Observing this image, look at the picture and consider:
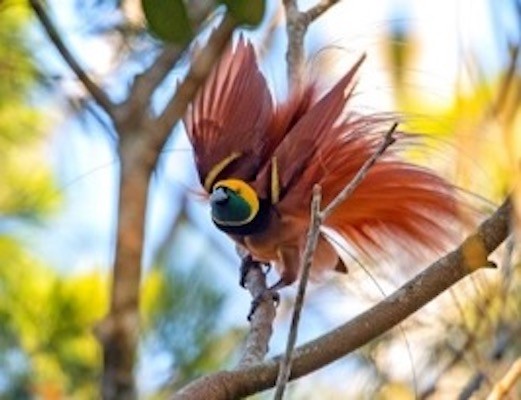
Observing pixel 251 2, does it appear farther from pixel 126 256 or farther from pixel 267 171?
pixel 267 171

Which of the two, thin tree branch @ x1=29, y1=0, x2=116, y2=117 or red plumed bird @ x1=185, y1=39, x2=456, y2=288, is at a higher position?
thin tree branch @ x1=29, y1=0, x2=116, y2=117

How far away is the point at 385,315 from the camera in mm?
1241

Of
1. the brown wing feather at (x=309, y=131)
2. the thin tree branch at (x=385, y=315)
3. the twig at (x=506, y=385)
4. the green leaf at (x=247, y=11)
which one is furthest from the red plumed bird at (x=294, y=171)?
the green leaf at (x=247, y=11)

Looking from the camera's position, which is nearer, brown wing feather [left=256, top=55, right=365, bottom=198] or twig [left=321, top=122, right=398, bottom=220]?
twig [left=321, top=122, right=398, bottom=220]

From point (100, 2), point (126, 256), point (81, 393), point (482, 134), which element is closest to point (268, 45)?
point (100, 2)

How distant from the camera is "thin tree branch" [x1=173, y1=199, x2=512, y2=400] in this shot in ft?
4.00

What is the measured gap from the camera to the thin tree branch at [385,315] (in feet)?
4.00

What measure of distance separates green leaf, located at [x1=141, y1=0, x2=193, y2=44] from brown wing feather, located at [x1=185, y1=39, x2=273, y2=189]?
→ 0.55 m

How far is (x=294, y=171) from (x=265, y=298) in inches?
5.6

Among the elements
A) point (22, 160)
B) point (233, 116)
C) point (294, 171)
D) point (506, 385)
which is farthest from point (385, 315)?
point (22, 160)

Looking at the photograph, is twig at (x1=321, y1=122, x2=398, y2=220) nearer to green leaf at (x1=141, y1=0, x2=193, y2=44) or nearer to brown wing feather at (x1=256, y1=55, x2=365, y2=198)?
green leaf at (x1=141, y1=0, x2=193, y2=44)

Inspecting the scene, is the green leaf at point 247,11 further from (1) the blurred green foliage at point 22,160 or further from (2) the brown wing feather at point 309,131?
(1) the blurred green foliage at point 22,160

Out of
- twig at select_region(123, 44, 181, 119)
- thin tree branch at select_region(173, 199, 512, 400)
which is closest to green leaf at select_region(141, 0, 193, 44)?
twig at select_region(123, 44, 181, 119)

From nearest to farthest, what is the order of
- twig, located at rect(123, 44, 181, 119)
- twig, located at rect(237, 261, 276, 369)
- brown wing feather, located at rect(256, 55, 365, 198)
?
twig, located at rect(123, 44, 181, 119), twig, located at rect(237, 261, 276, 369), brown wing feather, located at rect(256, 55, 365, 198)
